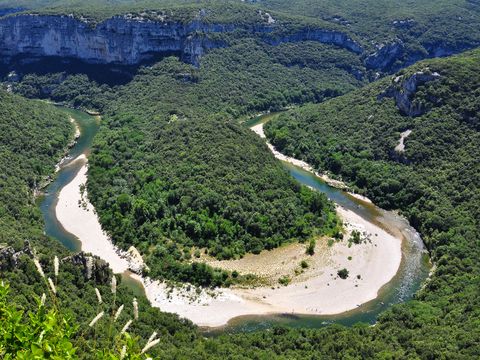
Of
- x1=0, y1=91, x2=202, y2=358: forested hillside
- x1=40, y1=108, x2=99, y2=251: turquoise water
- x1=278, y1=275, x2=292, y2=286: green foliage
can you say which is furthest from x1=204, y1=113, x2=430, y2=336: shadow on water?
x1=40, y1=108, x2=99, y2=251: turquoise water

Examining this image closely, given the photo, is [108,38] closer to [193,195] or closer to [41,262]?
[193,195]

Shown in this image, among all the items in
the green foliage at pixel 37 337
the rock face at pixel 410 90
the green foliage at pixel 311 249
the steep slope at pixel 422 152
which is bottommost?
the green foliage at pixel 311 249

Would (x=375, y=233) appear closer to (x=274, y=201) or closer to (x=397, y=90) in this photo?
(x=274, y=201)

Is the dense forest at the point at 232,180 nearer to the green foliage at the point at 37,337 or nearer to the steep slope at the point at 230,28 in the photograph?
the green foliage at the point at 37,337

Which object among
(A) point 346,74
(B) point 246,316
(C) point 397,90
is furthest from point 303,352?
(A) point 346,74

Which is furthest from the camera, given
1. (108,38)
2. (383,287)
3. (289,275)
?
(108,38)

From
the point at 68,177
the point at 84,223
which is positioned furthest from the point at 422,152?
the point at 68,177

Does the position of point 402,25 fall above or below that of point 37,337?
below

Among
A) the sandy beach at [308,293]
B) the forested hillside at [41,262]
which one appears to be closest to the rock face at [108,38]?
the forested hillside at [41,262]
